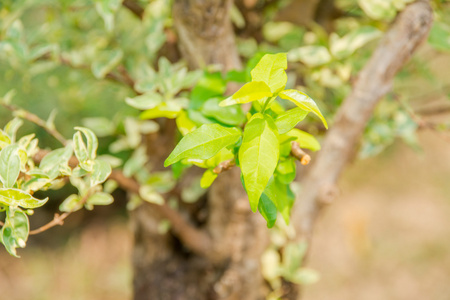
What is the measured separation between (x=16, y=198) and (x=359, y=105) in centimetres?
46

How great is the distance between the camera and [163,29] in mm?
670

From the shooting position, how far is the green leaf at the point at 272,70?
33 cm

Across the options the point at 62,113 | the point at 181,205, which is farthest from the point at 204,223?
the point at 62,113

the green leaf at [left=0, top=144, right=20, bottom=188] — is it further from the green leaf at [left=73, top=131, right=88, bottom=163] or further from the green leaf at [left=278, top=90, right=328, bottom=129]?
the green leaf at [left=278, top=90, right=328, bottom=129]

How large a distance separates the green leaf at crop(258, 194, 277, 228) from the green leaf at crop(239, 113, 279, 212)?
4 centimetres

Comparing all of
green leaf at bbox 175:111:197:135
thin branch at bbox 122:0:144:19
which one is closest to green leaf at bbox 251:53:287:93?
green leaf at bbox 175:111:197:135

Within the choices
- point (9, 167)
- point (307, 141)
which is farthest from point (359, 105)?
point (9, 167)

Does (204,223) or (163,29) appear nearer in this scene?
(163,29)

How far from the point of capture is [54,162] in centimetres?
43

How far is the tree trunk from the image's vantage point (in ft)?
1.97

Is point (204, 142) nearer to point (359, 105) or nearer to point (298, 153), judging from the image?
point (298, 153)

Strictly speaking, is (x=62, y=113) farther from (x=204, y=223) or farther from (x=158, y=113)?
(x=158, y=113)

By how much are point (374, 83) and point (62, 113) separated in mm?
1430

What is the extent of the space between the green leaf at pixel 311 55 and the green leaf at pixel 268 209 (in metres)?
0.36
